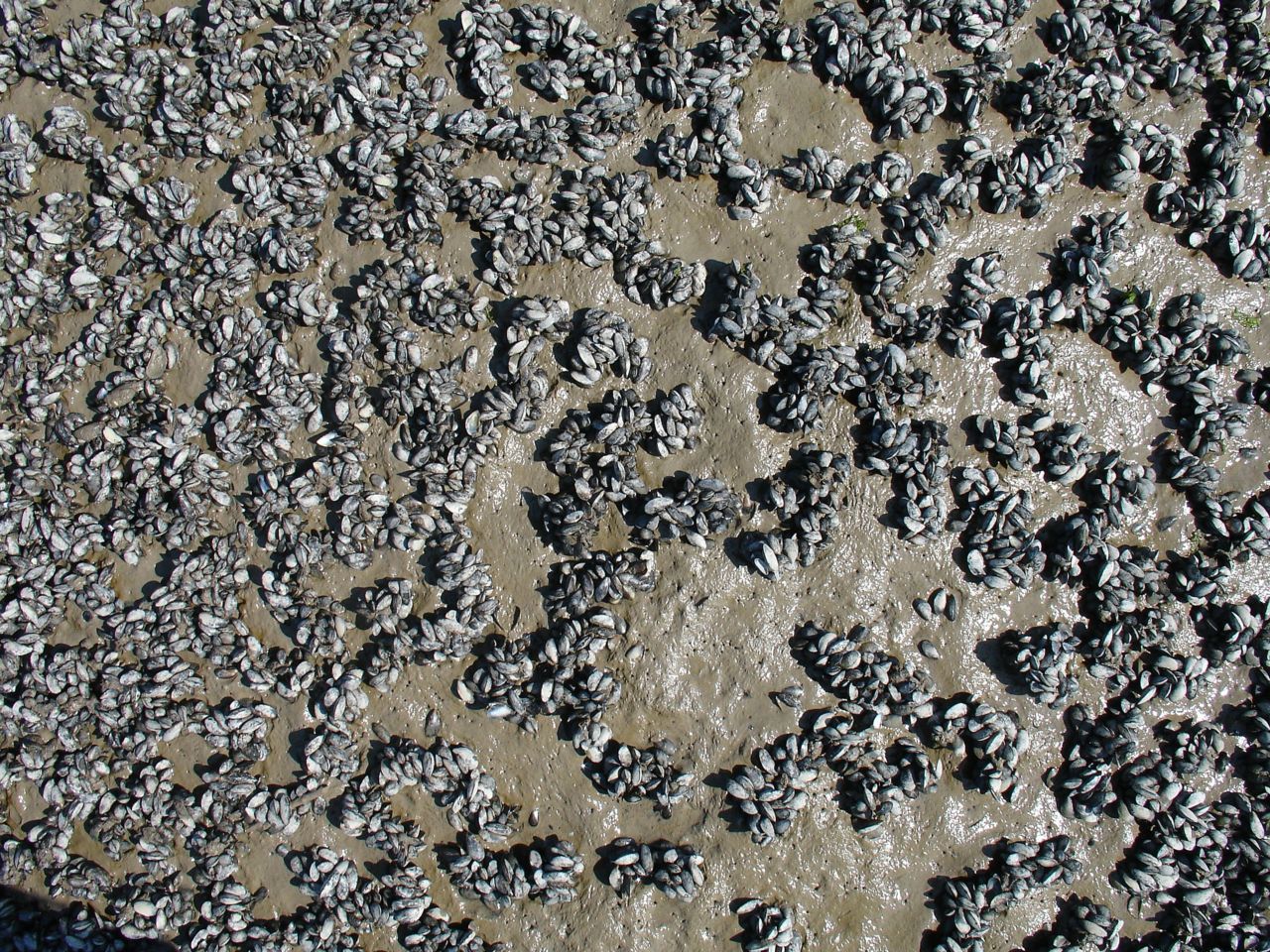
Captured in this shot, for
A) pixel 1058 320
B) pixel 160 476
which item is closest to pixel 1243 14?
pixel 1058 320

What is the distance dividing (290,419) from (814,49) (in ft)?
9.82

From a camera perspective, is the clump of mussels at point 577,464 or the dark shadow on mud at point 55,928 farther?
the dark shadow on mud at point 55,928

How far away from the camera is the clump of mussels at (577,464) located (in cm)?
358

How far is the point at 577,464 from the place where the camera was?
144 inches

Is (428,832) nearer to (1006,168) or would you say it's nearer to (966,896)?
(966,896)

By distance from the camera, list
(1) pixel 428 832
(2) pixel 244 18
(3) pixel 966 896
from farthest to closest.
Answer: (2) pixel 244 18 < (1) pixel 428 832 < (3) pixel 966 896

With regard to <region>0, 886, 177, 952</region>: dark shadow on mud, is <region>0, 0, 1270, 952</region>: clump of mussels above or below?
above

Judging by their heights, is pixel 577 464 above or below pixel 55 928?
above

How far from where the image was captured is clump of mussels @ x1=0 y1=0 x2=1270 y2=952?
3580 millimetres

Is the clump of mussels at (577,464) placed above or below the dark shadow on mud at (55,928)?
above

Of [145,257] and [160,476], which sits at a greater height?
[145,257]

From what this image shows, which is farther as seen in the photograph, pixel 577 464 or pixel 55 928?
pixel 55 928

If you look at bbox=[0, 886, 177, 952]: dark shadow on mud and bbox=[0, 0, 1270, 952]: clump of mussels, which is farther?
bbox=[0, 886, 177, 952]: dark shadow on mud

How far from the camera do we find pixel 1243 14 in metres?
3.71
